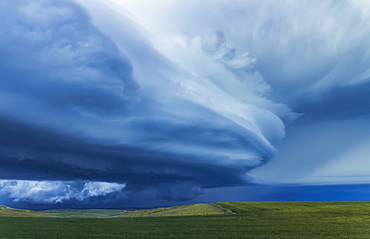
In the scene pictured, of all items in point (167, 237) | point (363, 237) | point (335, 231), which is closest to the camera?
point (363, 237)

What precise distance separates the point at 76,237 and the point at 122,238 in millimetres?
7551

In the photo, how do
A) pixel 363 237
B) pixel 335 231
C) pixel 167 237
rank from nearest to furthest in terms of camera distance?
pixel 363 237 < pixel 167 237 < pixel 335 231

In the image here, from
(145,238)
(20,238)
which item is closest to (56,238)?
(20,238)

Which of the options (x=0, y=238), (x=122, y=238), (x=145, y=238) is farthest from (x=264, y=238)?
(x=0, y=238)

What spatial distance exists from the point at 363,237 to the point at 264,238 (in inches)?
571

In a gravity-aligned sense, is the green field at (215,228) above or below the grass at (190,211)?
below

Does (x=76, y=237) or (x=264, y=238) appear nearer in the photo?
(x=264, y=238)

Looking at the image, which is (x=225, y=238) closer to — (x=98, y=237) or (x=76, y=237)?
(x=98, y=237)

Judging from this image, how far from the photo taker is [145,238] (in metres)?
47.7

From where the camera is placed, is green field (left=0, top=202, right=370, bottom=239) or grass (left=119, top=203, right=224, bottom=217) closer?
green field (left=0, top=202, right=370, bottom=239)

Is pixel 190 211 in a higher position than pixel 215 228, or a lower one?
higher

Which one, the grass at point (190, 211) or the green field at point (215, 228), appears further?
the grass at point (190, 211)

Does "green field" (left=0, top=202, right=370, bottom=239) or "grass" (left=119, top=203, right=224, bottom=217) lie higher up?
"grass" (left=119, top=203, right=224, bottom=217)

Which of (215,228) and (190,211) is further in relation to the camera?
(190,211)
